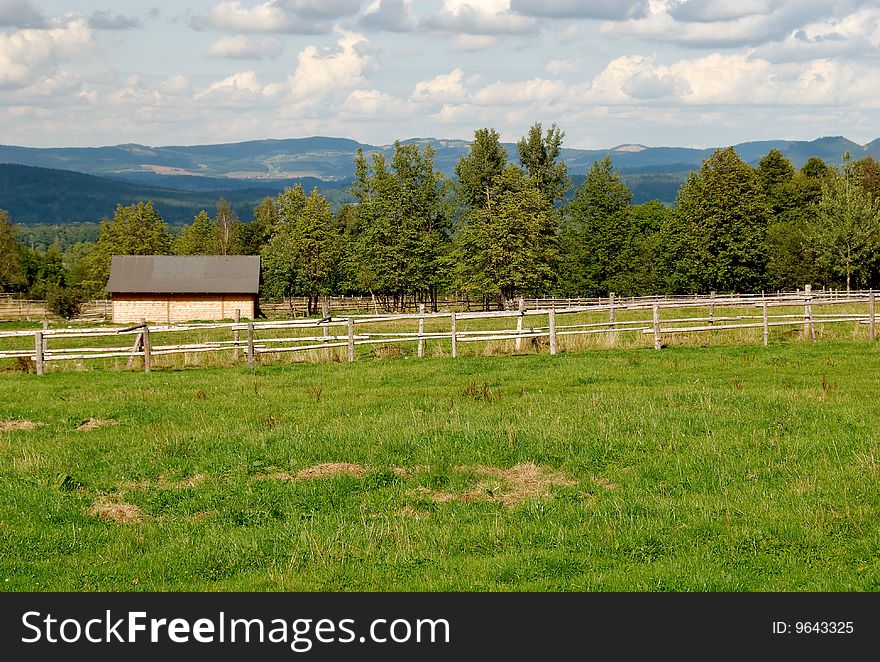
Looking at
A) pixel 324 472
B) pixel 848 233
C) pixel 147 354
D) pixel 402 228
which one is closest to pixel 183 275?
pixel 402 228

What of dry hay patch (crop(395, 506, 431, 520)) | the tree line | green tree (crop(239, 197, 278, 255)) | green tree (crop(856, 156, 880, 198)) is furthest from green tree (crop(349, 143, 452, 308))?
dry hay patch (crop(395, 506, 431, 520))

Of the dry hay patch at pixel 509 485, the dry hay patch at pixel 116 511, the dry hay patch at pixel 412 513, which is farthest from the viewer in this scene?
the dry hay patch at pixel 509 485

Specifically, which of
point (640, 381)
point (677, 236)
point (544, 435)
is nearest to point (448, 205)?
point (677, 236)

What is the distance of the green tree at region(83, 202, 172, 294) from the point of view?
7506 cm

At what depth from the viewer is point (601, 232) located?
226 ft

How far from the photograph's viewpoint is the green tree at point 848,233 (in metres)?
61.1

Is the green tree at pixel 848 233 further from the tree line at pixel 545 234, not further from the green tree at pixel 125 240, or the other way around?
the green tree at pixel 125 240

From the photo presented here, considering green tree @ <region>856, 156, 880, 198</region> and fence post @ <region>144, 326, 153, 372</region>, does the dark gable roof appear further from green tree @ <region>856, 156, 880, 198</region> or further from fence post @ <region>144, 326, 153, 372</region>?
green tree @ <region>856, 156, 880, 198</region>

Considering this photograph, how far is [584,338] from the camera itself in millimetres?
27469

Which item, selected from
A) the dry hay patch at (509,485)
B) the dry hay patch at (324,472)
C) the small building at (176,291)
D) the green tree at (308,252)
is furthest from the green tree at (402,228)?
the dry hay patch at (509,485)

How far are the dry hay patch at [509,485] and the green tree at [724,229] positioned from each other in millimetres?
51180

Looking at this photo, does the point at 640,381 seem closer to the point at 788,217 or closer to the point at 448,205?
the point at 448,205

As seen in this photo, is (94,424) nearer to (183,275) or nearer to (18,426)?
(18,426)
